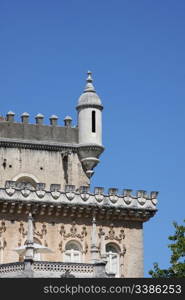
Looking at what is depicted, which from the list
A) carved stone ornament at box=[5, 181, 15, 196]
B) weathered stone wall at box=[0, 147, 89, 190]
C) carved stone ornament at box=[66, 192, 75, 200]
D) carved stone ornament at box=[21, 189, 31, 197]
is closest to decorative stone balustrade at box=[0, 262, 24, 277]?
carved stone ornament at box=[5, 181, 15, 196]

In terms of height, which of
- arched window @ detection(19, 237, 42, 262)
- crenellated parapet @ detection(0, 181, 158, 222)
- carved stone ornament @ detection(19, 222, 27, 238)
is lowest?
arched window @ detection(19, 237, 42, 262)

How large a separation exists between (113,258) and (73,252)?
121 inches

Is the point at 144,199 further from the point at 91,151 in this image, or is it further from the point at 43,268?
the point at 43,268

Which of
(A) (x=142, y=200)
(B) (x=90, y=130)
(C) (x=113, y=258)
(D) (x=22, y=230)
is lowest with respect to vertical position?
(C) (x=113, y=258)

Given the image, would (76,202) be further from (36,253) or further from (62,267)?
(62,267)

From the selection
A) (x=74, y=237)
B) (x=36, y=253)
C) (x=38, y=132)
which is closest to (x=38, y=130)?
(x=38, y=132)

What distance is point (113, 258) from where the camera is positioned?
8588 centimetres

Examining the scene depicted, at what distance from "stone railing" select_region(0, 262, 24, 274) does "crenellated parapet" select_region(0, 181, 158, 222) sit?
1025 cm

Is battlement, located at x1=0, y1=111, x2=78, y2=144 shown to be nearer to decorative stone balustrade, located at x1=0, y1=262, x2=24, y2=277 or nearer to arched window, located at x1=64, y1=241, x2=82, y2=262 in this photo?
arched window, located at x1=64, y1=241, x2=82, y2=262

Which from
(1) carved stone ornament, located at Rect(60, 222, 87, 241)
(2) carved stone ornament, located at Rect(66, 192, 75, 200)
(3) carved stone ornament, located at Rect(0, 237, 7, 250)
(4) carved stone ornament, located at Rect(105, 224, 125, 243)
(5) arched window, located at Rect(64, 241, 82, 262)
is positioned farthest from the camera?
(4) carved stone ornament, located at Rect(105, 224, 125, 243)

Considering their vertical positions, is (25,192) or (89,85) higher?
(89,85)

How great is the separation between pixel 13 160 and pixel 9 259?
35.9ft

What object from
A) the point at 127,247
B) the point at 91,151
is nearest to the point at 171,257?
the point at 127,247

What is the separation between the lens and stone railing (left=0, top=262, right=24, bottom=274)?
7162 centimetres
